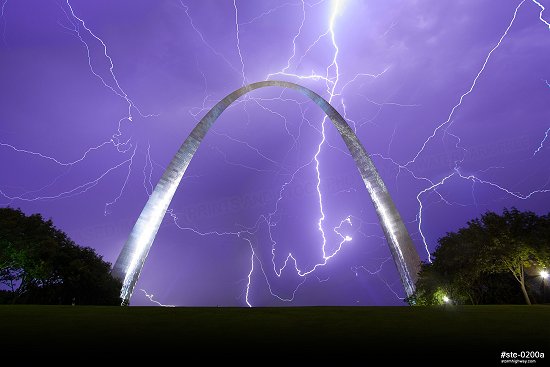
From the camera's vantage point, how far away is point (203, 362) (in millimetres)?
4020

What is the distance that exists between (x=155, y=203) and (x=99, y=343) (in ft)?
86.8

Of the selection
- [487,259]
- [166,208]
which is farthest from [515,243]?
[166,208]

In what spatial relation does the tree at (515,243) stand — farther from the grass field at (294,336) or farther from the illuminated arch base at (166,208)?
the grass field at (294,336)

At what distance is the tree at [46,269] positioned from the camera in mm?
20844

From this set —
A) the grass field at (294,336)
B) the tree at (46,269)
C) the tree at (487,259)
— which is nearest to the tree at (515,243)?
the tree at (487,259)

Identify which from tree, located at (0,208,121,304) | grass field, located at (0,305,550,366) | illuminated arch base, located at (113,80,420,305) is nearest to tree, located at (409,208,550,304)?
illuminated arch base, located at (113,80,420,305)

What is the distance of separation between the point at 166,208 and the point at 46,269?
11.6m

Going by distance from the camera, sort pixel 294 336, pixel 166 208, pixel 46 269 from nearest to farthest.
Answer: pixel 294 336, pixel 46 269, pixel 166 208

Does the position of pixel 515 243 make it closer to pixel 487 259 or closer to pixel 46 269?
pixel 487 259

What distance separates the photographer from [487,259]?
20.0 m

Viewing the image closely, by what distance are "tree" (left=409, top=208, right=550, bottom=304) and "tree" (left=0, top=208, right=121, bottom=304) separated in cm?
2251

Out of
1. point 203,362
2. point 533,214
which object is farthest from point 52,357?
point 533,214

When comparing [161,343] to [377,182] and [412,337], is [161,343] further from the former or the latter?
[377,182]

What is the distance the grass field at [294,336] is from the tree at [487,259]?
14.7m
